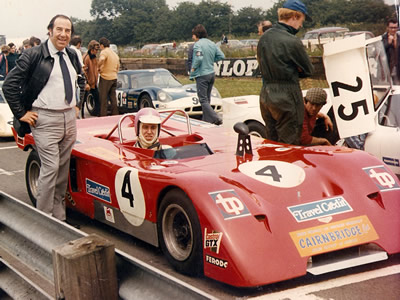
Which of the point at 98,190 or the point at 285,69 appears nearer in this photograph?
the point at 98,190

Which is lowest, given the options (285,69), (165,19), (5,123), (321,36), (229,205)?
(5,123)

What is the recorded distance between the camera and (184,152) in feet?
17.9

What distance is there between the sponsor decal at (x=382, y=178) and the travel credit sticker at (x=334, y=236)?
1.37 ft

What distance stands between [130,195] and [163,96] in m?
8.38

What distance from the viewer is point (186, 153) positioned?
5.45 m

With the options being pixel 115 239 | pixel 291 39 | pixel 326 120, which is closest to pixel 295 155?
pixel 291 39

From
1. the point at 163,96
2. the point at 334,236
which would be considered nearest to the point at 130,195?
the point at 334,236

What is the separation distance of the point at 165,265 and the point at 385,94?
351cm

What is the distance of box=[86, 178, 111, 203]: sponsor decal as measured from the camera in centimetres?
531

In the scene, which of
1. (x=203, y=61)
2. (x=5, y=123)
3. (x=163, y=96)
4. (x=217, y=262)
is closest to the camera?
(x=217, y=262)

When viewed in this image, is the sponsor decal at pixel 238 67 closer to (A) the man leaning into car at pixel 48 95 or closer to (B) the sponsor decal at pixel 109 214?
(A) the man leaning into car at pixel 48 95

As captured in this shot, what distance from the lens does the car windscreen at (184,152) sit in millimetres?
5375

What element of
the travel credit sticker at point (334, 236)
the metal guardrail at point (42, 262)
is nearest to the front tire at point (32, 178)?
the metal guardrail at point (42, 262)

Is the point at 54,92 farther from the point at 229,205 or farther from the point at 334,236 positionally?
the point at 334,236
